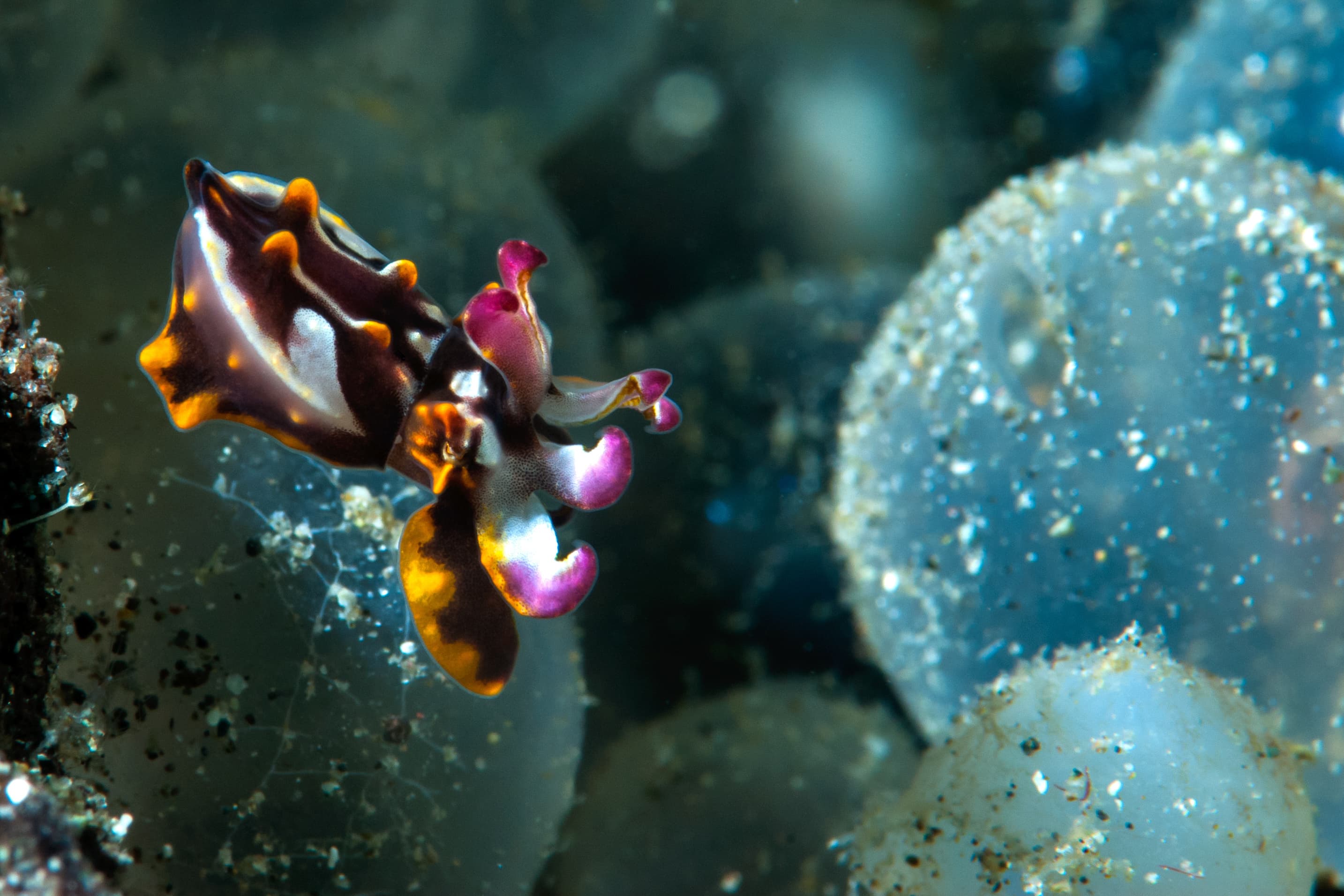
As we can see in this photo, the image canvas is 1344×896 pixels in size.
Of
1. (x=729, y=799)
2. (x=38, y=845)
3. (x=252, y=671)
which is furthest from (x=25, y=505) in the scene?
(x=729, y=799)

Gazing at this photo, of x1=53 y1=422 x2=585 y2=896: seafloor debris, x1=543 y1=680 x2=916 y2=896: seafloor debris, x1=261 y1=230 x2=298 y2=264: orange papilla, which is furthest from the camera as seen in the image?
x1=543 y1=680 x2=916 y2=896: seafloor debris

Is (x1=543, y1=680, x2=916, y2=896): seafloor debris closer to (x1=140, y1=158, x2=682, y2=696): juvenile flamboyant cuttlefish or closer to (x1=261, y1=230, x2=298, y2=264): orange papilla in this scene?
(x1=140, y1=158, x2=682, y2=696): juvenile flamboyant cuttlefish

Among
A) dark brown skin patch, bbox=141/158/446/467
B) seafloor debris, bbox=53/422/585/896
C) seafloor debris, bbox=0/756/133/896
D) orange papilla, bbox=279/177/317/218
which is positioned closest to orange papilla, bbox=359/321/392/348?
dark brown skin patch, bbox=141/158/446/467

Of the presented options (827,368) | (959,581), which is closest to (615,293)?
(827,368)

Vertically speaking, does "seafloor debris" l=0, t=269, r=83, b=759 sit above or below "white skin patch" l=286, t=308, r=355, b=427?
below

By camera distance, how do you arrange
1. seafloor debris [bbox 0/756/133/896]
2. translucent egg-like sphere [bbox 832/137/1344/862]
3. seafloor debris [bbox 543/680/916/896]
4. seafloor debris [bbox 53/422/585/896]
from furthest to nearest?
seafloor debris [bbox 543/680/916/896] < translucent egg-like sphere [bbox 832/137/1344/862] < seafloor debris [bbox 53/422/585/896] < seafloor debris [bbox 0/756/133/896]

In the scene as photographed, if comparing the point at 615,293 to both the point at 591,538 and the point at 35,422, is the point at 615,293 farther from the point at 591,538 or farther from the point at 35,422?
the point at 35,422

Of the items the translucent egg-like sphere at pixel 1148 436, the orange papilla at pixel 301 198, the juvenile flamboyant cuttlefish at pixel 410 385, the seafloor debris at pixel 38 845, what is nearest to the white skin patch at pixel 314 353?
the juvenile flamboyant cuttlefish at pixel 410 385
